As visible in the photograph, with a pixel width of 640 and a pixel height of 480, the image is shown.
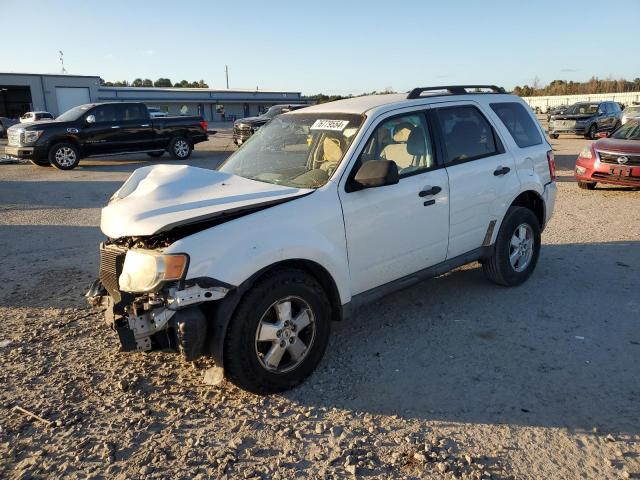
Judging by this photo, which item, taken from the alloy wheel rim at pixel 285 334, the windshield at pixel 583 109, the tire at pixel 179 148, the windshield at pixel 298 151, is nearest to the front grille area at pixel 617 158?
the windshield at pixel 298 151

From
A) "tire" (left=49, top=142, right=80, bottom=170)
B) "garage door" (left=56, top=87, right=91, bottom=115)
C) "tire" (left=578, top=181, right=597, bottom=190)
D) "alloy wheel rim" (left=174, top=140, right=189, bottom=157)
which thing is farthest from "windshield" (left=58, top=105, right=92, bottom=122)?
"garage door" (left=56, top=87, right=91, bottom=115)

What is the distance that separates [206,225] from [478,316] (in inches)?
105

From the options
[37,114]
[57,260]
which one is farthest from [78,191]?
[37,114]

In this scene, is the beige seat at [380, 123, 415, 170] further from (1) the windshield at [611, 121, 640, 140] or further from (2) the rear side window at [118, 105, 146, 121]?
(2) the rear side window at [118, 105, 146, 121]

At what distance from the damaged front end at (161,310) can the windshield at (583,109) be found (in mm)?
25264

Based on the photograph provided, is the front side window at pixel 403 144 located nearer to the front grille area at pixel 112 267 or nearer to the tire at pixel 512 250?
the tire at pixel 512 250

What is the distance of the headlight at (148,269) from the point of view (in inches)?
117

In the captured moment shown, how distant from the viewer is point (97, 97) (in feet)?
165

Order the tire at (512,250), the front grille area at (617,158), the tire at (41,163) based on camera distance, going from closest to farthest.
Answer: the tire at (512,250) < the front grille area at (617,158) < the tire at (41,163)

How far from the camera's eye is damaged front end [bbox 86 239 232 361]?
2.99 m

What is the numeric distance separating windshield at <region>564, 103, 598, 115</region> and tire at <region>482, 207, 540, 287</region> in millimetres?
21854

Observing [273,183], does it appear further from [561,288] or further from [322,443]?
[561,288]

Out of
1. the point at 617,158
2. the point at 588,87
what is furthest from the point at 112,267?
the point at 588,87

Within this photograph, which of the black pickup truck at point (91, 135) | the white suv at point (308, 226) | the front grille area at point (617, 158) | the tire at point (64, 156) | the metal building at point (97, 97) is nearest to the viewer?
the white suv at point (308, 226)
